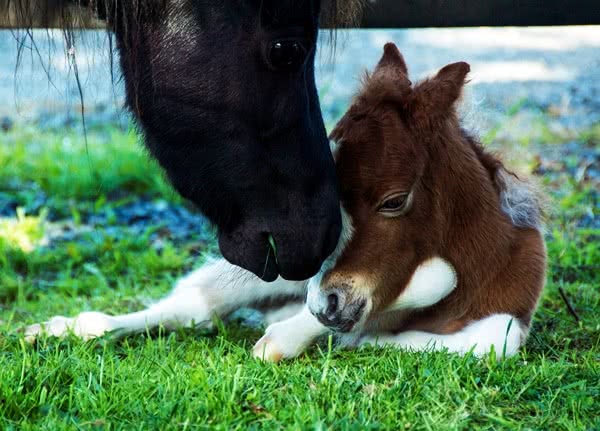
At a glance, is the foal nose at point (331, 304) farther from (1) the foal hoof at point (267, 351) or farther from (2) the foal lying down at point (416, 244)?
(1) the foal hoof at point (267, 351)

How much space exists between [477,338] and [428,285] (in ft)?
1.00

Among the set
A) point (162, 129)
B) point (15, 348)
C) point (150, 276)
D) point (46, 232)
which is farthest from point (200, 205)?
point (46, 232)

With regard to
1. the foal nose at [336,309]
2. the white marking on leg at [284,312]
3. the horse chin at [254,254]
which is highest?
the horse chin at [254,254]

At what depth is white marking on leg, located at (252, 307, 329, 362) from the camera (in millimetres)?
4066

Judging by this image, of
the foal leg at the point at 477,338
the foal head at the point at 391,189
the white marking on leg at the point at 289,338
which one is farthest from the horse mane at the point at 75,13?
the foal leg at the point at 477,338

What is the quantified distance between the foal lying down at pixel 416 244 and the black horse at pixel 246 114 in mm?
172

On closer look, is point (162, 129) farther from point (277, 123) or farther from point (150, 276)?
point (150, 276)

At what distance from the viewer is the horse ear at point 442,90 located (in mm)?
A: 4156

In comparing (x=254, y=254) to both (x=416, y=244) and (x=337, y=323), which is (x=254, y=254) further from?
(x=416, y=244)

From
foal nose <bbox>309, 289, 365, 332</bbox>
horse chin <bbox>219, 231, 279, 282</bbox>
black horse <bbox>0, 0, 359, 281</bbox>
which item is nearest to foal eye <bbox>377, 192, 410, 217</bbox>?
black horse <bbox>0, 0, 359, 281</bbox>

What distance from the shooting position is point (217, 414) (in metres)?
3.20

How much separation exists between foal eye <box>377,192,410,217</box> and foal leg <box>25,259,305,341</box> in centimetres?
88

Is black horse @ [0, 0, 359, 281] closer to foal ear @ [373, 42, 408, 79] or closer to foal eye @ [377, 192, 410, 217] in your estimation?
foal eye @ [377, 192, 410, 217]

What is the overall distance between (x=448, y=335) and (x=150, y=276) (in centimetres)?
263
